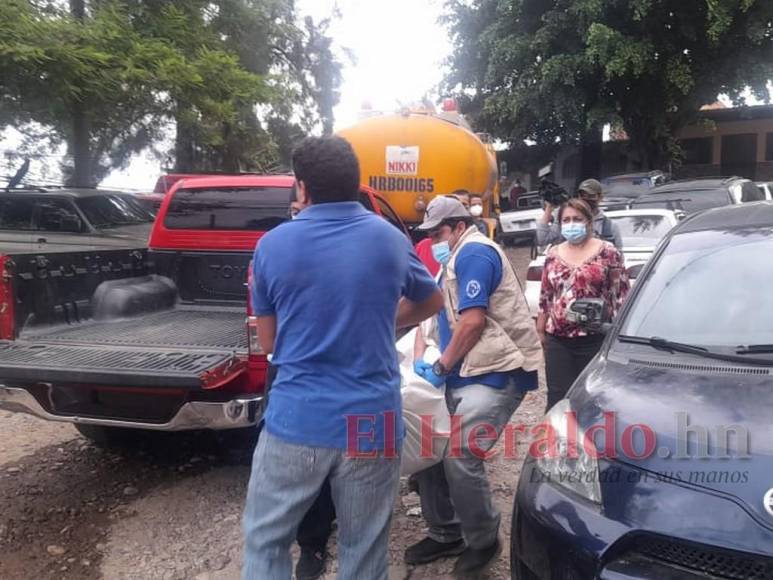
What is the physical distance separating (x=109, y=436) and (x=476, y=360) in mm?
2942

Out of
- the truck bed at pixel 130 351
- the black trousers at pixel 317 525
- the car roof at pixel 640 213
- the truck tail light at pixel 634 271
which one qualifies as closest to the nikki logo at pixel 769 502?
the black trousers at pixel 317 525

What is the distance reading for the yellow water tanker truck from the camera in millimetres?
7512

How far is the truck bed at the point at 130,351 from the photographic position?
11.2ft

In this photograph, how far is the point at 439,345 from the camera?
3271 mm

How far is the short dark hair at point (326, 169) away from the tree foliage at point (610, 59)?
14.2m

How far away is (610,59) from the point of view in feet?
49.1

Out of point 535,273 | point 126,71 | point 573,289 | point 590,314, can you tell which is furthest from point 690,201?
point 126,71

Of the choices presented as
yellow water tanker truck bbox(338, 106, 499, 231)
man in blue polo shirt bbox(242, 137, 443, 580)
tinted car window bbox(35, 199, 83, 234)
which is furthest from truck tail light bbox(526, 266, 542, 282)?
tinted car window bbox(35, 199, 83, 234)

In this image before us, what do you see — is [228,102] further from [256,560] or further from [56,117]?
[256,560]

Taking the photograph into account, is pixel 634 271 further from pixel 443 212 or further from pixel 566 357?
pixel 443 212

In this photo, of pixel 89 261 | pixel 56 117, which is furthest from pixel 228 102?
pixel 89 261

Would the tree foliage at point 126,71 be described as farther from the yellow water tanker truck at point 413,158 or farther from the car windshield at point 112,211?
the yellow water tanker truck at point 413,158

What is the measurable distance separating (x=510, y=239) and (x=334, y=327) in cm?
1404

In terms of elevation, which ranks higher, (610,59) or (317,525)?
(610,59)
